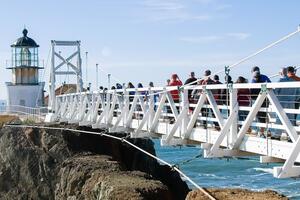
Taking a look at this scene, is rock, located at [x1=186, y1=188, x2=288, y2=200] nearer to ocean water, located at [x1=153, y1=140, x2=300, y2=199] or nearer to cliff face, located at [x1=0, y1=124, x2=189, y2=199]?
cliff face, located at [x1=0, y1=124, x2=189, y2=199]

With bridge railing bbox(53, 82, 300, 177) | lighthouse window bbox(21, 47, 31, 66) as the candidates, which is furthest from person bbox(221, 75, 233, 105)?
lighthouse window bbox(21, 47, 31, 66)

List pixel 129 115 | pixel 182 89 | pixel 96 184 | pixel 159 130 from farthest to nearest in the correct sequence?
1. pixel 96 184
2. pixel 129 115
3. pixel 159 130
4. pixel 182 89

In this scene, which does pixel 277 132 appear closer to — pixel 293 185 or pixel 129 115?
pixel 129 115

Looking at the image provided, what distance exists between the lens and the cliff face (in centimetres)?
2066

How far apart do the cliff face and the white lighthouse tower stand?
1241cm

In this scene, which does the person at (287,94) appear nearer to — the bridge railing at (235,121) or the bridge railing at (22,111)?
the bridge railing at (235,121)

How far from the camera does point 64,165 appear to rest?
23.0m

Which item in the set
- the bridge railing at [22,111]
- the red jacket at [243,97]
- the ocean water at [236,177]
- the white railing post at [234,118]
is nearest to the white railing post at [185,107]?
the red jacket at [243,97]

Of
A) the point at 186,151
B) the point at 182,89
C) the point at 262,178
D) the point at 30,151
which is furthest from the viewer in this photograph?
the point at 186,151

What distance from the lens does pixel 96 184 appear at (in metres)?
18.9

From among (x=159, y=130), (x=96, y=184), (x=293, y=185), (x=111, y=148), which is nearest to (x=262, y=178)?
(x=293, y=185)

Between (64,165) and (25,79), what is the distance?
765 inches

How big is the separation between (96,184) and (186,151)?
51.9 m

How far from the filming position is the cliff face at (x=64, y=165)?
2066 cm
